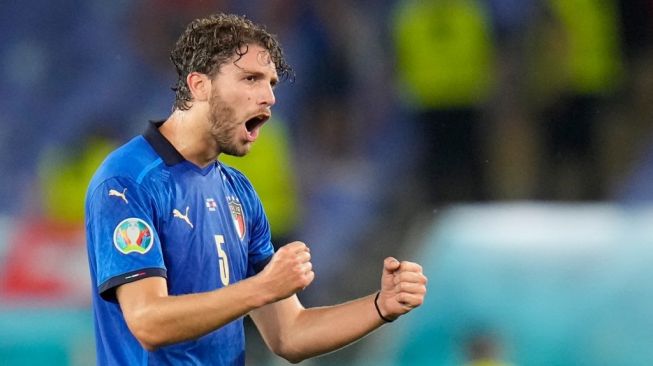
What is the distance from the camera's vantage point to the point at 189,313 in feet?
8.82

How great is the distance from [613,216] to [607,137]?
1.45ft

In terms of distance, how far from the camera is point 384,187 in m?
6.18

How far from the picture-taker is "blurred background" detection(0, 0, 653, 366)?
6.05m

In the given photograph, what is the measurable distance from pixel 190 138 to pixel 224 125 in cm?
11

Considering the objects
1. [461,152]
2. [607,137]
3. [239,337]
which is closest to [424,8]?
[461,152]

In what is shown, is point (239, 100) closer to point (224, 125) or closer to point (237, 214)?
point (224, 125)

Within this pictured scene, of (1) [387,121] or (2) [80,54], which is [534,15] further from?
(2) [80,54]

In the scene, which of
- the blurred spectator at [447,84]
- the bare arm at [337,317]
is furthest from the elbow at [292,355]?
the blurred spectator at [447,84]

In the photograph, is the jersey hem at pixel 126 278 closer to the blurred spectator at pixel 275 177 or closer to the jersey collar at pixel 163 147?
the jersey collar at pixel 163 147

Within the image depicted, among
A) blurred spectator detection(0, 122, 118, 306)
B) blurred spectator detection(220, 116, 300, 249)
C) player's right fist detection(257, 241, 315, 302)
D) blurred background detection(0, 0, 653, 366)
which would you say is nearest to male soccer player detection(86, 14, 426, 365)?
player's right fist detection(257, 241, 315, 302)

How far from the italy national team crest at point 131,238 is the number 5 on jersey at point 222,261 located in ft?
0.92

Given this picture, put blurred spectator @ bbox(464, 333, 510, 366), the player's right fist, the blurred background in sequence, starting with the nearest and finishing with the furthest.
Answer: the player's right fist → blurred spectator @ bbox(464, 333, 510, 366) → the blurred background

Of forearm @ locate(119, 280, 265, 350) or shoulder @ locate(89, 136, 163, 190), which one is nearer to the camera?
forearm @ locate(119, 280, 265, 350)

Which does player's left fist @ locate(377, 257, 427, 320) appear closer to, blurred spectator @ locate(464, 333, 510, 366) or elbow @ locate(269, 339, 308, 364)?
elbow @ locate(269, 339, 308, 364)
